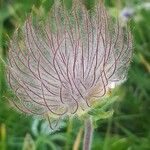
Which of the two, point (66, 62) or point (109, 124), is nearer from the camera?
point (66, 62)

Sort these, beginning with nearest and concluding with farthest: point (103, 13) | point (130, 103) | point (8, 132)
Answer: point (103, 13) → point (8, 132) → point (130, 103)

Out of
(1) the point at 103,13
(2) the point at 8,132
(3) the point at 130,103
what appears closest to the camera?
(1) the point at 103,13

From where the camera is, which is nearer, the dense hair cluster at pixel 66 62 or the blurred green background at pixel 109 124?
the dense hair cluster at pixel 66 62

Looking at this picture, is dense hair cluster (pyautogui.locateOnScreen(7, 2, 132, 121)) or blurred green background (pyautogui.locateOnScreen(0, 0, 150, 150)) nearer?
dense hair cluster (pyautogui.locateOnScreen(7, 2, 132, 121))

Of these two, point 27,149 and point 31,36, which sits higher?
point 31,36

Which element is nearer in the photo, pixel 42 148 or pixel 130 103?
pixel 42 148

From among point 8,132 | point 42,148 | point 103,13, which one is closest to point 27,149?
point 42,148

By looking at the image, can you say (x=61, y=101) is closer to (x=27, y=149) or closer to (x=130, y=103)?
(x=27, y=149)
